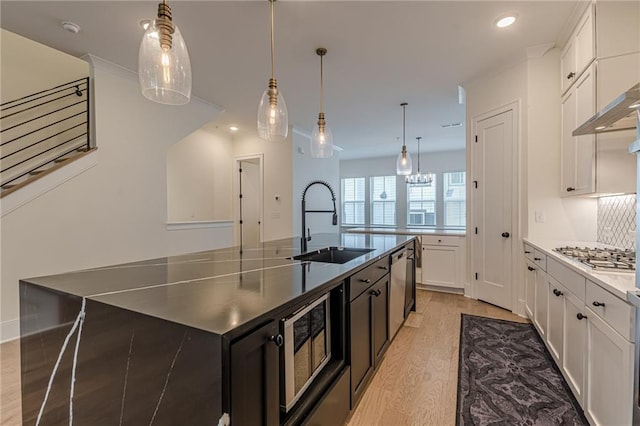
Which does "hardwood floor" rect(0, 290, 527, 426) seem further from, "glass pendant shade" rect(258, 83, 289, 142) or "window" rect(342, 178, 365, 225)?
"window" rect(342, 178, 365, 225)

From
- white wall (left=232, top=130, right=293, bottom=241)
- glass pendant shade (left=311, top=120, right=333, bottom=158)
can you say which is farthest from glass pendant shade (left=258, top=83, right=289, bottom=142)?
white wall (left=232, top=130, right=293, bottom=241)

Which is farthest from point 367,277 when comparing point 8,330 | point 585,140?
point 8,330

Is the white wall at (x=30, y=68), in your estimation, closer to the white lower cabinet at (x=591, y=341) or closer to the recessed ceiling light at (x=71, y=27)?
the recessed ceiling light at (x=71, y=27)

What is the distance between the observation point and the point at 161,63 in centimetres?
132

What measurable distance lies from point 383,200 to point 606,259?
6.51 metres

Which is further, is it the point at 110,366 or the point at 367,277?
the point at 367,277

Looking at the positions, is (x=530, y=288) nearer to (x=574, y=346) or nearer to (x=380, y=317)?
(x=574, y=346)

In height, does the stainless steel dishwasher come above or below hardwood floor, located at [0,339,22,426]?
above

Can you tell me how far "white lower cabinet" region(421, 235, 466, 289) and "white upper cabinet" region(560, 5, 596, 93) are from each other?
215 cm

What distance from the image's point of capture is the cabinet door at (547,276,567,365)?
1.89m

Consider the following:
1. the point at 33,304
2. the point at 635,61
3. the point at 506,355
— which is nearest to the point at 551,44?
the point at 635,61

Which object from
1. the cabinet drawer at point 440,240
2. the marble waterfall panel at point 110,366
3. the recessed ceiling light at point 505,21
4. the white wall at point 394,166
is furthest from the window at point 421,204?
the marble waterfall panel at point 110,366

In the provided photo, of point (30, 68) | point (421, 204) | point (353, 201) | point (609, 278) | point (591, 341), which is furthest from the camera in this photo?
point (353, 201)

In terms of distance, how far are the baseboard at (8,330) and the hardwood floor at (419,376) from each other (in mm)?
3055
